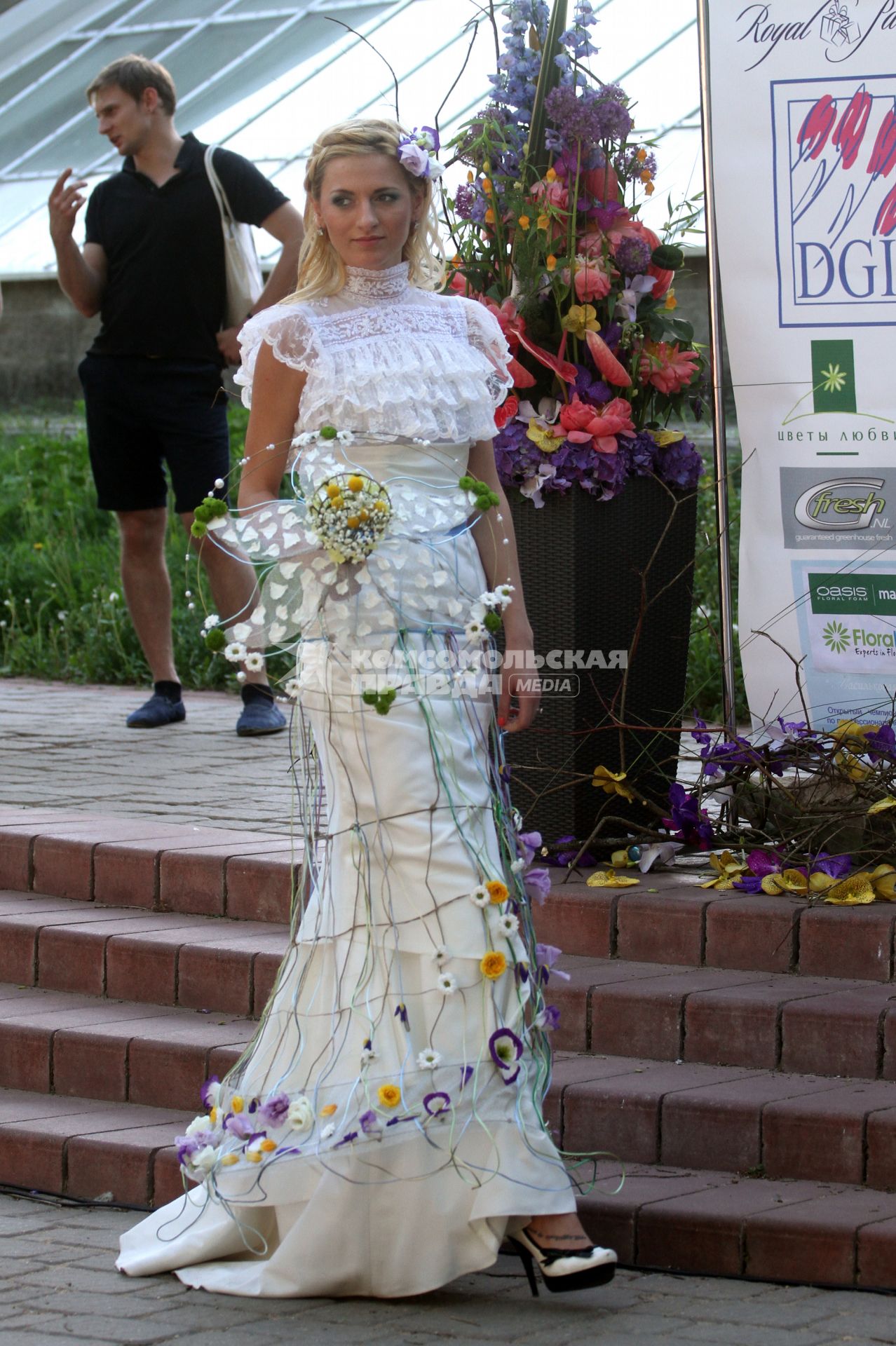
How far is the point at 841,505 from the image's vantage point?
4.05 m

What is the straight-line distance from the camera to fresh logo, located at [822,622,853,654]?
409cm

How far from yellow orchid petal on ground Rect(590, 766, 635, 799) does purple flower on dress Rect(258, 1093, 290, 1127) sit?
4.94 ft

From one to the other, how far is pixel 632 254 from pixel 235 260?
6.67 feet

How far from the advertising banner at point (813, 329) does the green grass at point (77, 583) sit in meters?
2.24

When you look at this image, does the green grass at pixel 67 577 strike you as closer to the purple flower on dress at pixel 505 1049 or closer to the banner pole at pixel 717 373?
the banner pole at pixel 717 373

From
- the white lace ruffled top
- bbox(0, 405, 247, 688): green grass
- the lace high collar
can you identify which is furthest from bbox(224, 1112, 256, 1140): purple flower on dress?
bbox(0, 405, 247, 688): green grass

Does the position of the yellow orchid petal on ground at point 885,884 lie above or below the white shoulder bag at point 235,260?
below

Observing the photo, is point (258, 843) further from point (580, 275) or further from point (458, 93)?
point (458, 93)

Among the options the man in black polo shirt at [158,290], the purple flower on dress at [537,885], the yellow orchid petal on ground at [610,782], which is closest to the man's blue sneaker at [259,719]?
the man in black polo shirt at [158,290]

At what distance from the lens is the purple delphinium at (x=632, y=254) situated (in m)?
4.19

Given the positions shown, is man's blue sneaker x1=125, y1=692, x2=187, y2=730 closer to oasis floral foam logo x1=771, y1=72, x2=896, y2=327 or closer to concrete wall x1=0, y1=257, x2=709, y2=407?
oasis floral foam logo x1=771, y1=72, x2=896, y2=327

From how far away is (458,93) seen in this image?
11445 mm

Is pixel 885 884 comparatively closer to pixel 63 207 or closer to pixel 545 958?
pixel 545 958

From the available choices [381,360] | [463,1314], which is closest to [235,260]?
[381,360]
